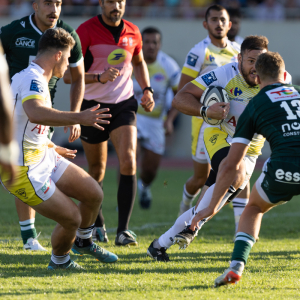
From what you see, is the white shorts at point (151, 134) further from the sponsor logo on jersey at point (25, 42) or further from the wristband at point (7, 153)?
the wristband at point (7, 153)

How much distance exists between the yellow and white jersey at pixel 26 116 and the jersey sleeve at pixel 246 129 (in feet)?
4.87

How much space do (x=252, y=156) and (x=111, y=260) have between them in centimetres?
164

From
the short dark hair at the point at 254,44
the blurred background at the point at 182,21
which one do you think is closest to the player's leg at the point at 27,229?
the short dark hair at the point at 254,44

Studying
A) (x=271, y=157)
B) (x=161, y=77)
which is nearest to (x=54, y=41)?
(x=271, y=157)

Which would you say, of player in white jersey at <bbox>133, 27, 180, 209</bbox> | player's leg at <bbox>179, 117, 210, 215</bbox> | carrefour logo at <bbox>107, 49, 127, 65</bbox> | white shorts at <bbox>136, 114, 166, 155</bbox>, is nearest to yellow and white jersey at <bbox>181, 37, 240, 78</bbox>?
player's leg at <bbox>179, 117, 210, 215</bbox>

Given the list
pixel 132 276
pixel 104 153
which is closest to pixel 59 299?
pixel 132 276

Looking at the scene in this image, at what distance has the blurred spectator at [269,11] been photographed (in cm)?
2139

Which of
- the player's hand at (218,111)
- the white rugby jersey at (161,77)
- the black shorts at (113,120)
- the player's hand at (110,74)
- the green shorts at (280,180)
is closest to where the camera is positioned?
the green shorts at (280,180)

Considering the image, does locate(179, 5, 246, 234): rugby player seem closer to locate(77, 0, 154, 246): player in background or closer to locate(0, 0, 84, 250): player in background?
locate(77, 0, 154, 246): player in background

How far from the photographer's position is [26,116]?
386 centimetres

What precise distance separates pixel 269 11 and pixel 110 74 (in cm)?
1795

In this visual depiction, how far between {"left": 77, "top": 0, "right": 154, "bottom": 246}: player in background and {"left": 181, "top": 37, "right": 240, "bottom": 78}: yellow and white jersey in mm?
671

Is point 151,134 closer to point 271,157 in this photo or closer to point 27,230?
point 27,230

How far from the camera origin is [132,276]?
154 inches
